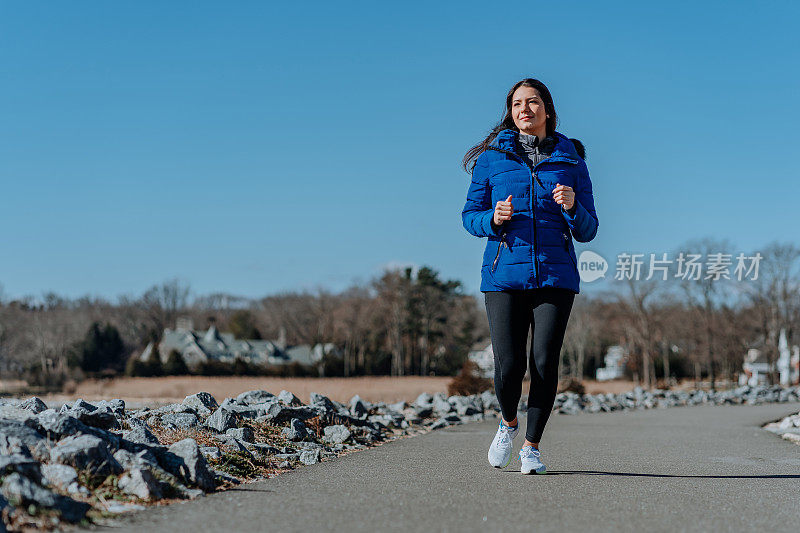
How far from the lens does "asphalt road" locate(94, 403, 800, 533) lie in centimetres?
336

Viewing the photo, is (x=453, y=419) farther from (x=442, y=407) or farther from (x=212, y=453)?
(x=212, y=453)

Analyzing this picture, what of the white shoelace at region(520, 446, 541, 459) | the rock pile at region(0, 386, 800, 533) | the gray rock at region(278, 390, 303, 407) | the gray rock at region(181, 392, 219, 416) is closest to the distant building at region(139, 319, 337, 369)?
the gray rock at region(278, 390, 303, 407)

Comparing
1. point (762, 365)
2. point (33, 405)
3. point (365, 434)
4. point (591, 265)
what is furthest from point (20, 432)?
point (762, 365)

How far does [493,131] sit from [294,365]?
5507 centimetres

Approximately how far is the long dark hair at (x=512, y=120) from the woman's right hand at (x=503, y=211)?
0.61m

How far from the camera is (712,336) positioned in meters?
44.1

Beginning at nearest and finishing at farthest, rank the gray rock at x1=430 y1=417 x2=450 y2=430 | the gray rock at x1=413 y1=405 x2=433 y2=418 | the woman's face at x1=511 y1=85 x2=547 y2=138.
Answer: the woman's face at x1=511 y1=85 x2=547 y2=138, the gray rock at x1=430 y1=417 x2=450 y2=430, the gray rock at x1=413 y1=405 x2=433 y2=418

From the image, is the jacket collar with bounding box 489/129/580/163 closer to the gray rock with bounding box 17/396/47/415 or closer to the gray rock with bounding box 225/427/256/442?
the gray rock with bounding box 225/427/256/442

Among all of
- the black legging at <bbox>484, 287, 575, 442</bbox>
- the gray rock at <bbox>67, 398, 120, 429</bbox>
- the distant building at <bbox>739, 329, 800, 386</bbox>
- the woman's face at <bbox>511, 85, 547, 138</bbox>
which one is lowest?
the distant building at <bbox>739, 329, 800, 386</bbox>

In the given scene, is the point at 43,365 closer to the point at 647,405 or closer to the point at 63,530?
the point at 647,405

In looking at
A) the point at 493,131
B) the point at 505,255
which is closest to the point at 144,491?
the point at 505,255

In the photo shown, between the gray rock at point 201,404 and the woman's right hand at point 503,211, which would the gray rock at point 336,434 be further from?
the woman's right hand at point 503,211

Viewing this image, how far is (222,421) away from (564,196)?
A: 11.1 feet

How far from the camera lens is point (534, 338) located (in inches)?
193
